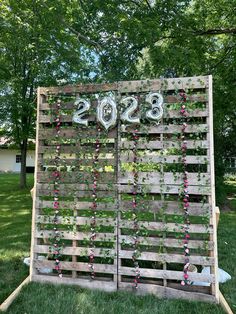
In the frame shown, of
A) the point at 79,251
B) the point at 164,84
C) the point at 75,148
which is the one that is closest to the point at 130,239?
the point at 79,251

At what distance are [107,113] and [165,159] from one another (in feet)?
2.93

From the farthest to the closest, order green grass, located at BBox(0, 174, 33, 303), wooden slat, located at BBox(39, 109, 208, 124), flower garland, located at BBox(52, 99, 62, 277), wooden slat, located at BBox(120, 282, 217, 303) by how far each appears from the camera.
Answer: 1. green grass, located at BBox(0, 174, 33, 303)
2. flower garland, located at BBox(52, 99, 62, 277)
3. wooden slat, located at BBox(39, 109, 208, 124)
4. wooden slat, located at BBox(120, 282, 217, 303)

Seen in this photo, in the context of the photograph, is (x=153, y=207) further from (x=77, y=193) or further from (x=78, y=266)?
(x=78, y=266)

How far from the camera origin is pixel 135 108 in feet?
11.4

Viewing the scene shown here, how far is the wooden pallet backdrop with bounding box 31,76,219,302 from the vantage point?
10.8 ft

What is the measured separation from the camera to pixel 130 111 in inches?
137

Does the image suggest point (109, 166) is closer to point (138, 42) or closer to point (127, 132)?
point (127, 132)

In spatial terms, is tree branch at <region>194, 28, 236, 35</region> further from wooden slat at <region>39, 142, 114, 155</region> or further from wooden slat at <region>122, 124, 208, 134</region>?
wooden slat at <region>39, 142, 114, 155</region>

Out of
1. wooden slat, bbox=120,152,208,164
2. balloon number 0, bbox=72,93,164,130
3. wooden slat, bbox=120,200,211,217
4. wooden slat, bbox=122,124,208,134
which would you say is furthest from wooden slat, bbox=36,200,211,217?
balloon number 0, bbox=72,93,164,130

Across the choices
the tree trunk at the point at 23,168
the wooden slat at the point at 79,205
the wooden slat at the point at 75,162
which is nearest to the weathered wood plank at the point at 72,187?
the wooden slat at the point at 79,205

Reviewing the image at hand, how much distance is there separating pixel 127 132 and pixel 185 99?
2.55ft

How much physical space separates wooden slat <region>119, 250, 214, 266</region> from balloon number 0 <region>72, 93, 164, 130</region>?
1526mm

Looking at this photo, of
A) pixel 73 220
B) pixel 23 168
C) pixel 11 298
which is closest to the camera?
pixel 11 298

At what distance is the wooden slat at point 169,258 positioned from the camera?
3.23 meters
